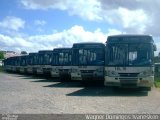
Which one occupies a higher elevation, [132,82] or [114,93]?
[132,82]

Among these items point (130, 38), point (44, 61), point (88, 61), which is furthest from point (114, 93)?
point (44, 61)

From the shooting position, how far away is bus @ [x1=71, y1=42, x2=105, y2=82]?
2353 centimetres

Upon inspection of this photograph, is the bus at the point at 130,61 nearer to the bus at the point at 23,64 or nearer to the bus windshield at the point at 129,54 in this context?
the bus windshield at the point at 129,54

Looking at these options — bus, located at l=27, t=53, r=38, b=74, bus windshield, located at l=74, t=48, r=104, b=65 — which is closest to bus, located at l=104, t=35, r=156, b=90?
bus windshield, located at l=74, t=48, r=104, b=65

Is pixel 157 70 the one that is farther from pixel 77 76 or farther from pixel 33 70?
pixel 33 70

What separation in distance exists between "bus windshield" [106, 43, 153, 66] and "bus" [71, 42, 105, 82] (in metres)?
4.02

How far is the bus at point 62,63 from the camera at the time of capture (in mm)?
28672

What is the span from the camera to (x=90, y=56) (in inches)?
950

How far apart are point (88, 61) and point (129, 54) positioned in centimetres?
493

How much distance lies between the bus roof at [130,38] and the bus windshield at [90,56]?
4173 mm

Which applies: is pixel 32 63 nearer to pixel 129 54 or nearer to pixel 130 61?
pixel 129 54

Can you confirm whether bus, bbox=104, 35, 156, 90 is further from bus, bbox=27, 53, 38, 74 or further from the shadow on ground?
bus, bbox=27, 53, 38, 74

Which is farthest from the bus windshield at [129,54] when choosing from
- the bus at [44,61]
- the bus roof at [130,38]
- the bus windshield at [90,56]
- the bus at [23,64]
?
the bus at [23,64]

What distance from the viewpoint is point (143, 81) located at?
1880 centimetres
